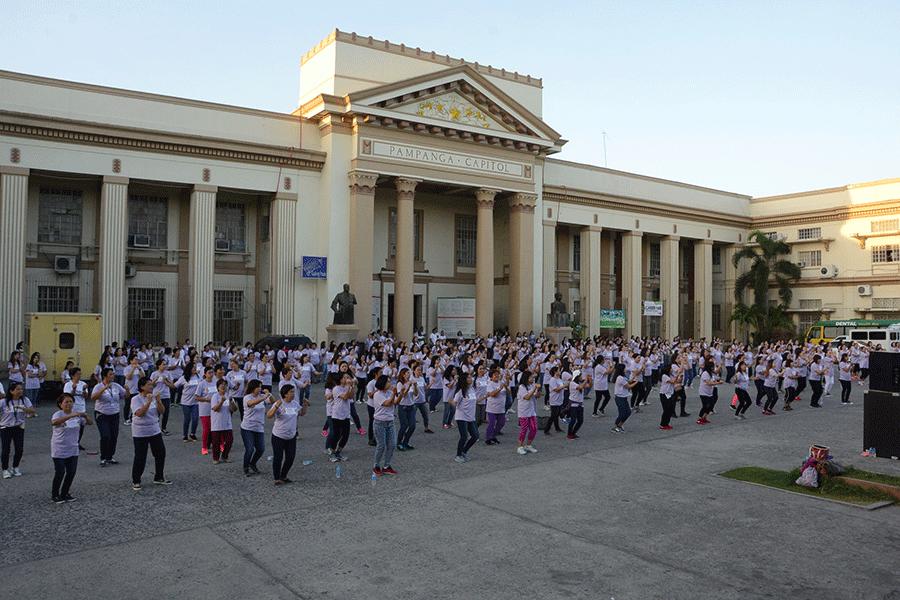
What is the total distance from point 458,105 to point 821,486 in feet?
86.0

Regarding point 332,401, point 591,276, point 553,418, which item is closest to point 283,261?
point 553,418

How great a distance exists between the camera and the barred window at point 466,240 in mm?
37750

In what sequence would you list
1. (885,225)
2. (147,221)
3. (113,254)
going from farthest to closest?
(885,225) → (147,221) → (113,254)

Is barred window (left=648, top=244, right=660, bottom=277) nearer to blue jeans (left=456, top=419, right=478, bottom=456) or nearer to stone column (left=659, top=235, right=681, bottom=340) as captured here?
stone column (left=659, top=235, right=681, bottom=340)

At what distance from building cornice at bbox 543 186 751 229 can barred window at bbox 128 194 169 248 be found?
1943 centimetres

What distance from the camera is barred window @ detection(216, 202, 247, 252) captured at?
31453 mm

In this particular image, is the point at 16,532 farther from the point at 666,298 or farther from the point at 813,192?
the point at 813,192

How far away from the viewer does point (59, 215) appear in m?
28.0

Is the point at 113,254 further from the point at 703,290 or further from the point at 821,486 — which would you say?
the point at 703,290

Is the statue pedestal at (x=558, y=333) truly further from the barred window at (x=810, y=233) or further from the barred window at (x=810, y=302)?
the barred window at (x=810, y=233)

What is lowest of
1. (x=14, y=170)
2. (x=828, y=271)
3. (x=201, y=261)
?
(x=201, y=261)

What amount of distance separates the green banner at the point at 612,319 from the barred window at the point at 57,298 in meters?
27.0

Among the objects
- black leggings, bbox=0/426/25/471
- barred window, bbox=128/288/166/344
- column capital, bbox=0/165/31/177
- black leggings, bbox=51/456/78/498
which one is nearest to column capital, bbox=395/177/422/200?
barred window, bbox=128/288/166/344

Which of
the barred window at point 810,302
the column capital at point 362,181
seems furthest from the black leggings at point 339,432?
the barred window at point 810,302
